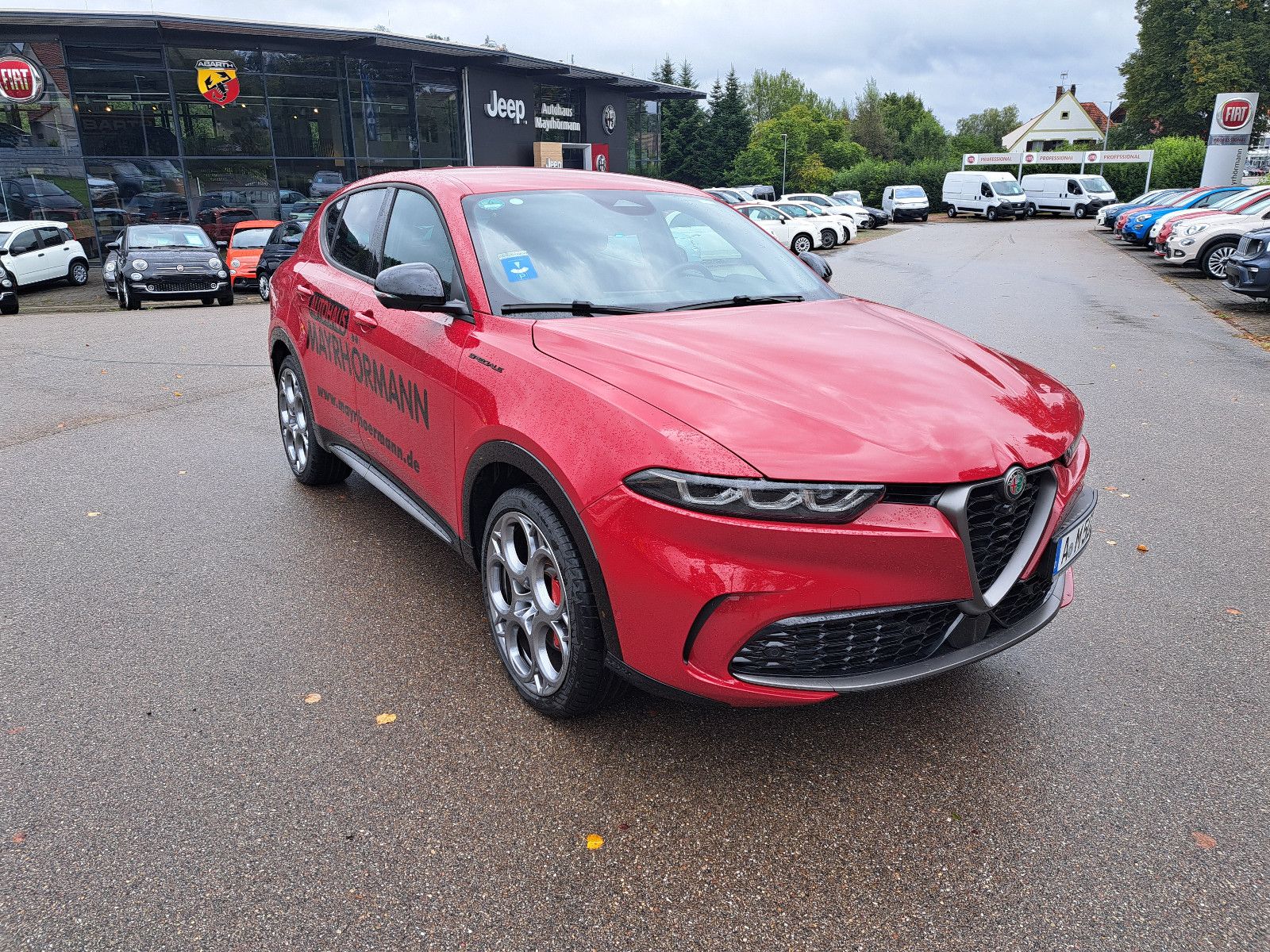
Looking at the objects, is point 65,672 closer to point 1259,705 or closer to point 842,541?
point 842,541

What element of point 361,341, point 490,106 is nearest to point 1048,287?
point 361,341

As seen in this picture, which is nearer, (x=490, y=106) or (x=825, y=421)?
(x=825, y=421)

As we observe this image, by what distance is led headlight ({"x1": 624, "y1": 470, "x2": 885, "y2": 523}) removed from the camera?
7.68ft

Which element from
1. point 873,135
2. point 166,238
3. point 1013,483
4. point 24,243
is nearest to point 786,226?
point 166,238

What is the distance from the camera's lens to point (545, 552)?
2934 millimetres

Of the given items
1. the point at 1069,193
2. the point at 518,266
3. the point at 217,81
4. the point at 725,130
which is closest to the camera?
the point at 518,266

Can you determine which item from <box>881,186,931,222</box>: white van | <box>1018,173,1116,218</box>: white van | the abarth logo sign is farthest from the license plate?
<box>1018,173,1116,218</box>: white van

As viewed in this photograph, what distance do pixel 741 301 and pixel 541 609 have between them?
150 cm

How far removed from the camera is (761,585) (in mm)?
2361

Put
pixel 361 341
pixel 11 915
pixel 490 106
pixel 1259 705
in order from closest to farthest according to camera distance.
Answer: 1. pixel 11 915
2. pixel 1259 705
3. pixel 361 341
4. pixel 490 106

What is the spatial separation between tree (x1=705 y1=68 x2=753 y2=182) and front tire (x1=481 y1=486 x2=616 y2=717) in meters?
77.6

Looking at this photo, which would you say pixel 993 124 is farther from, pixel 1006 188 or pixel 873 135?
pixel 1006 188

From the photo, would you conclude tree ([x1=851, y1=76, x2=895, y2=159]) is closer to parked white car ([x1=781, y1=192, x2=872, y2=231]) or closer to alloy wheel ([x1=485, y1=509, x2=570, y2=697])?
parked white car ([x1=781, y1=192, x2=872, y2=231])

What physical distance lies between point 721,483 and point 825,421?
38 centimetres
